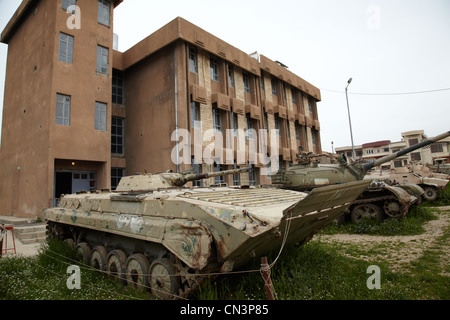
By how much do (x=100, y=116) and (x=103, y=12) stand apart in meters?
5.81

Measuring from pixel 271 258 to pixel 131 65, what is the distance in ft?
49.6

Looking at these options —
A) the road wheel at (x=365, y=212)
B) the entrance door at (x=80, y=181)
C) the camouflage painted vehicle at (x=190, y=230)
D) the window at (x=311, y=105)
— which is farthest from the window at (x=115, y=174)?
the window at (x=311, y=105)

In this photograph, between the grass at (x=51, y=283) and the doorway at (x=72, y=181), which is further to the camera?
the doorway at (x=72, y=181)

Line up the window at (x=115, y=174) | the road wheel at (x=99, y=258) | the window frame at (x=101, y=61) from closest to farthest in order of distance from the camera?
the road wheel at (x=99, y=258)
the window frame at (x=101, y=61)
the window at (x=115, y=174)

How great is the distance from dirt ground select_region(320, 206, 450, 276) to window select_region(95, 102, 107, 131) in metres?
11.5

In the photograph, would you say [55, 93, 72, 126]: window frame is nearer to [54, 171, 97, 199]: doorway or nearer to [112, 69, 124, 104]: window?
[54, 171, 97, 199]: doorway

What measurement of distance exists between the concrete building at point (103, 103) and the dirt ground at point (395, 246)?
26.5 feet

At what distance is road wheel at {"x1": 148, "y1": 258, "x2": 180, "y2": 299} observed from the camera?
12.9ft

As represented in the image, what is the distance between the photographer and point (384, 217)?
10055mm

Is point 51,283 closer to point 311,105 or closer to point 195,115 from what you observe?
point 195,115

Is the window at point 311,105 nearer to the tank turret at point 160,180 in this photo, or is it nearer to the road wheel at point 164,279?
the tank turret at point 160,180

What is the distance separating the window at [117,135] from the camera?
17.2m

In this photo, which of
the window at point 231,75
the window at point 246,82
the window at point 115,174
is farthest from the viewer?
the window at point 246,82

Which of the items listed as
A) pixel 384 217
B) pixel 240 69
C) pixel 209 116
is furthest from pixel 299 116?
pixel 384 217
